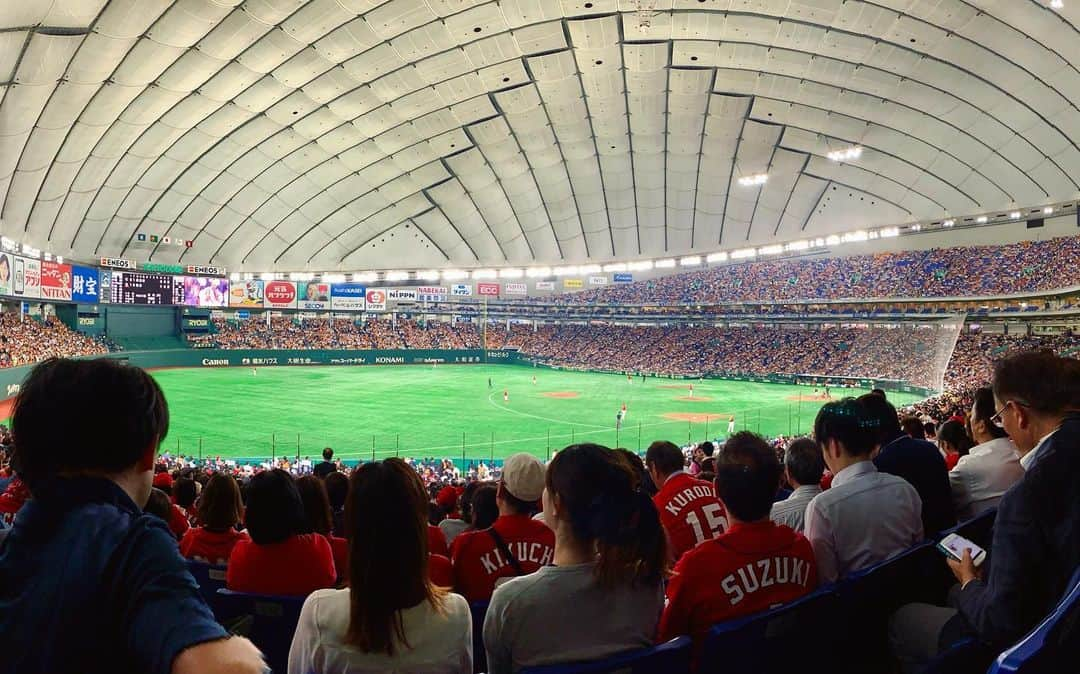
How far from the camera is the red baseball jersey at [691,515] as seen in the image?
16.8 feet

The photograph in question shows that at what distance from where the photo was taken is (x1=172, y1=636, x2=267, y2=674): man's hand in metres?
1.29

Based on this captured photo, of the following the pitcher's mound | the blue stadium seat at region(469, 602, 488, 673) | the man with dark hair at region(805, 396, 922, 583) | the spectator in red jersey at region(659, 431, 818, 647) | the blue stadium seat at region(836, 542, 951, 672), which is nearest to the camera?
the spectator in red jersey at region(659, 431, 818, 647)

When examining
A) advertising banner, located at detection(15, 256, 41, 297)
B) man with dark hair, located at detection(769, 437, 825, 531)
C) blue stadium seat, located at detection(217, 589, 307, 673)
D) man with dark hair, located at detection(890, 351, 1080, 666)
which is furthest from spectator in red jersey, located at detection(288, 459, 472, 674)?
advertising banner, located at detection(15, 256, 41, 297)

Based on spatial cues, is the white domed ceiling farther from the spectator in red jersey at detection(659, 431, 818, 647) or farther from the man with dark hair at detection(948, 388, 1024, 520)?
the spectator in red jersey at detection(659, 431, 818, 647)

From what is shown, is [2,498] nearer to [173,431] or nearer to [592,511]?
[592,511]

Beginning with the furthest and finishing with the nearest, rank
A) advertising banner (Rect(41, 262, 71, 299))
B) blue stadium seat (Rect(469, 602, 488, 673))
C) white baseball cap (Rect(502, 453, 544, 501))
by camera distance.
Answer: advertising banner (Rect(41, 262, 71, 299)) → white baseball cap (Rect(502, 453, 544, 501)) → blue stadium seat (Rect(469, 602, 488, 673))

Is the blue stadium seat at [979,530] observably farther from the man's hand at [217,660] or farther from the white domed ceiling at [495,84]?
the white domed ceiling at [495,84]

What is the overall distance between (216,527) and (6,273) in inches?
1832

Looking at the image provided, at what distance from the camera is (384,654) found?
8.13 ft

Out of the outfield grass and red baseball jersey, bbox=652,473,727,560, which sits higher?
red baseball jersey, bbox=652,473,727,560

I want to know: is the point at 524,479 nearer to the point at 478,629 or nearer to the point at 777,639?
the point at 478,629

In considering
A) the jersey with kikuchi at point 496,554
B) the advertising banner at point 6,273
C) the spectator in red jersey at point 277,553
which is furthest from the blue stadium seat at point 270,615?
the advertising banner at point 6,273

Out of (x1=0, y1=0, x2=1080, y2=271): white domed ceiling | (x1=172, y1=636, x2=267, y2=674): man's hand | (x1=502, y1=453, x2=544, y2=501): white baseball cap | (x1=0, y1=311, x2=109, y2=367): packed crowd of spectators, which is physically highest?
(x1=0, y1=0, x2=1080, y2=271): white domed ceiling

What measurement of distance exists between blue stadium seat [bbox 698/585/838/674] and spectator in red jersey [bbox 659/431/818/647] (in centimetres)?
15
